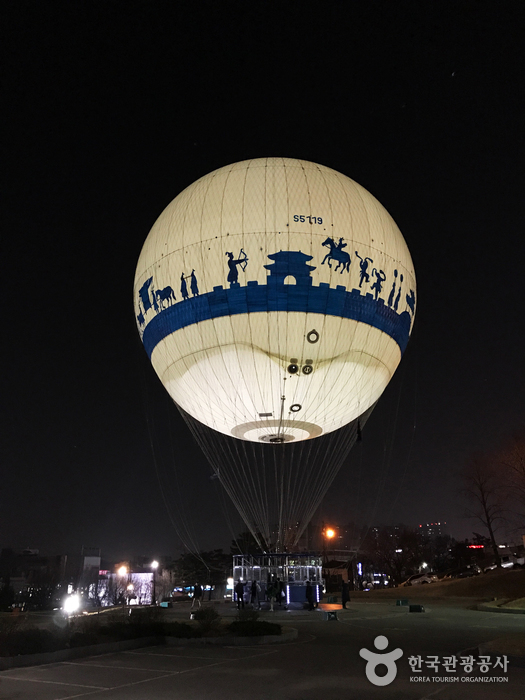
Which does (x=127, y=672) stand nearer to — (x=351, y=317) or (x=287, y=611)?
(x=351, y=317)

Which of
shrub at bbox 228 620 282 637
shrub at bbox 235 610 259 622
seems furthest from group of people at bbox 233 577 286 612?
shrub at bbox 228 620 282 637

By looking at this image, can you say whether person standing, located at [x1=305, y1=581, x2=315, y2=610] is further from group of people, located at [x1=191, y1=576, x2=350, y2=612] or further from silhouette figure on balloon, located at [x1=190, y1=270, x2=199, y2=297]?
silhouette figure on balloon, located at [x1=190, y1=270, x2=199, y2=297]

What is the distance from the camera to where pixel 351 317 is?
15727 millimetres

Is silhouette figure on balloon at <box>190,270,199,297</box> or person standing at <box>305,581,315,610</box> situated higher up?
silhouette figure on balloon at <box>190,270,199,297</box>

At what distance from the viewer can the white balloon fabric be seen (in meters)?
15.2

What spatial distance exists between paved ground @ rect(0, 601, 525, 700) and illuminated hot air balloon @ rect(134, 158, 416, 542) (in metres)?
7.15

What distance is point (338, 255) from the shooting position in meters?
15.4

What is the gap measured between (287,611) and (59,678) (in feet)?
43.2

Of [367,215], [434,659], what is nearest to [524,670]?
[434,659]

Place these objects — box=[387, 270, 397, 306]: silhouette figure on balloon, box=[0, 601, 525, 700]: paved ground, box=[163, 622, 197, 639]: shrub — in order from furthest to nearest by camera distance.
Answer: box=[387, 270, 397, 306]: silhouette figure on balloon < box=[163, 622, 197, 639]: shrub < box=[0, 601, 525, 700]: paved ground

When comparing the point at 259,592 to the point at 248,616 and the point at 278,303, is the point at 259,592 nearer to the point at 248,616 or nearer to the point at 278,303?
the point at 248,616

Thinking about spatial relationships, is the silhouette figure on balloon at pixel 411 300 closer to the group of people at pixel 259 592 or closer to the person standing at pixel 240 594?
the group of people at pixel 259 592

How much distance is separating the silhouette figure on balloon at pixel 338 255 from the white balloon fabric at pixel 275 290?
0.03 metres

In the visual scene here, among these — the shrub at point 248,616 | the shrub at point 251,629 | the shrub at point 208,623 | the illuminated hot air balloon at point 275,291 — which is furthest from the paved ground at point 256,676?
the illuminated hot air balloon at point 275,291
